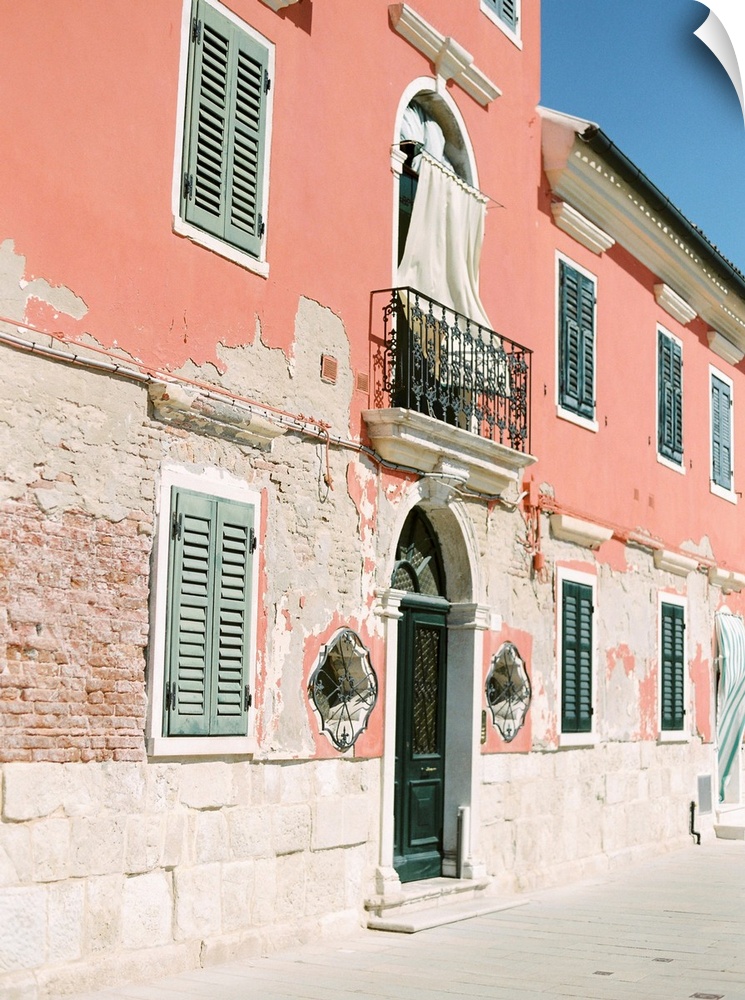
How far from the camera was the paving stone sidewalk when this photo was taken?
8000 millimetres

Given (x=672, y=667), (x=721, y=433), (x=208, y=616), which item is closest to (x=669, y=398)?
(x=721, y=433)

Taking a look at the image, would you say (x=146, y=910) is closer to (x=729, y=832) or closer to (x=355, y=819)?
(x=355, y=819)

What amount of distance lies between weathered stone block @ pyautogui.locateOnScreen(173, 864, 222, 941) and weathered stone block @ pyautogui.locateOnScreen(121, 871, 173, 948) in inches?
3.4

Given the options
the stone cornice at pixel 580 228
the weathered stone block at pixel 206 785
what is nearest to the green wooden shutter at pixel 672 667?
the stone cornice at pixel 580 228

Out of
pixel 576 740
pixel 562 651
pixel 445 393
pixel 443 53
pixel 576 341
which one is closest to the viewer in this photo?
pixel 445 393

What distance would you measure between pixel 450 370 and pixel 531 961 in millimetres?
4678

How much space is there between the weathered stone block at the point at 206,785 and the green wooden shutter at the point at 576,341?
21.8 ft

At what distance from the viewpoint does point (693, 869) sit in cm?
1467

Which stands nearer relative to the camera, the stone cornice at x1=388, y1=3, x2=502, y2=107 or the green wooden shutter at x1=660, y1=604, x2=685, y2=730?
the stone cornice at x1=388, y1=3, x2=502, y2=107

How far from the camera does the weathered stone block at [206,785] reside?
8320 mm

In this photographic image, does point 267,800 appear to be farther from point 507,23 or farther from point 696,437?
point 696,437

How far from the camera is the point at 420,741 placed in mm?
11422

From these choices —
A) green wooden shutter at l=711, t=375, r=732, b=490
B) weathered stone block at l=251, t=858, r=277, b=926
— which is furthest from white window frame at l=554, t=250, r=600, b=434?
weathered stone block at l=251, t=858, r=277, b=926

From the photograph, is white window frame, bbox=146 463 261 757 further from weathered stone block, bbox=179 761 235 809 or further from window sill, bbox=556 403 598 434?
window sill, bbox=556 403 598 434
